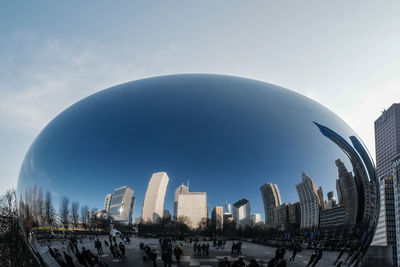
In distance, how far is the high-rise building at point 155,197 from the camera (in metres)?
4.98

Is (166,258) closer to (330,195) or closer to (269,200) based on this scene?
(269,200)

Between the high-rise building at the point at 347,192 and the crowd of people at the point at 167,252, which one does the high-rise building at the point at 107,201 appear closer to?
the crowd of people at the point at 167,252

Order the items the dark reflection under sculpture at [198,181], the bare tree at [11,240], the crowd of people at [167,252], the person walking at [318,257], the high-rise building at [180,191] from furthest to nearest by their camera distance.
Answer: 1. the bare tree at [11,240]
2. the person walking at [318,257]
3. the crowd of people at [167,252]
4. the dark reflection under sculpture at [198,181]
5. the high-rise building at [180,191]

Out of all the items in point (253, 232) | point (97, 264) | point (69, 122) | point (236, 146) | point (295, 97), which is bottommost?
point (97, 264)

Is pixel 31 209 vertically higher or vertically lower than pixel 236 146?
lower

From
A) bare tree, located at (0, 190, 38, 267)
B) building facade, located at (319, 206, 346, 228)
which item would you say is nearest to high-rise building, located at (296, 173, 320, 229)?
building facade, located at (319, 206, 346, 228)

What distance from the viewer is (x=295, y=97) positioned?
6980 mm

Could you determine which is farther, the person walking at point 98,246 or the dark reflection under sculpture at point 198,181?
the person walking at point 98,246

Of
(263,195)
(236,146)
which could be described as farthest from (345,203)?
(236,146)

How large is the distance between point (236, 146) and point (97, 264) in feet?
9.06

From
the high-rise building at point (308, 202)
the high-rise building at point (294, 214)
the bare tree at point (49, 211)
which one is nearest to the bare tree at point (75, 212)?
the bare tree at point (49, 211)

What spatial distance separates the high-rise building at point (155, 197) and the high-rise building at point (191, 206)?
0.68 ft

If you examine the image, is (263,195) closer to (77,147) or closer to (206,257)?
(206,257)

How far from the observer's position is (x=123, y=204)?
516 cm
